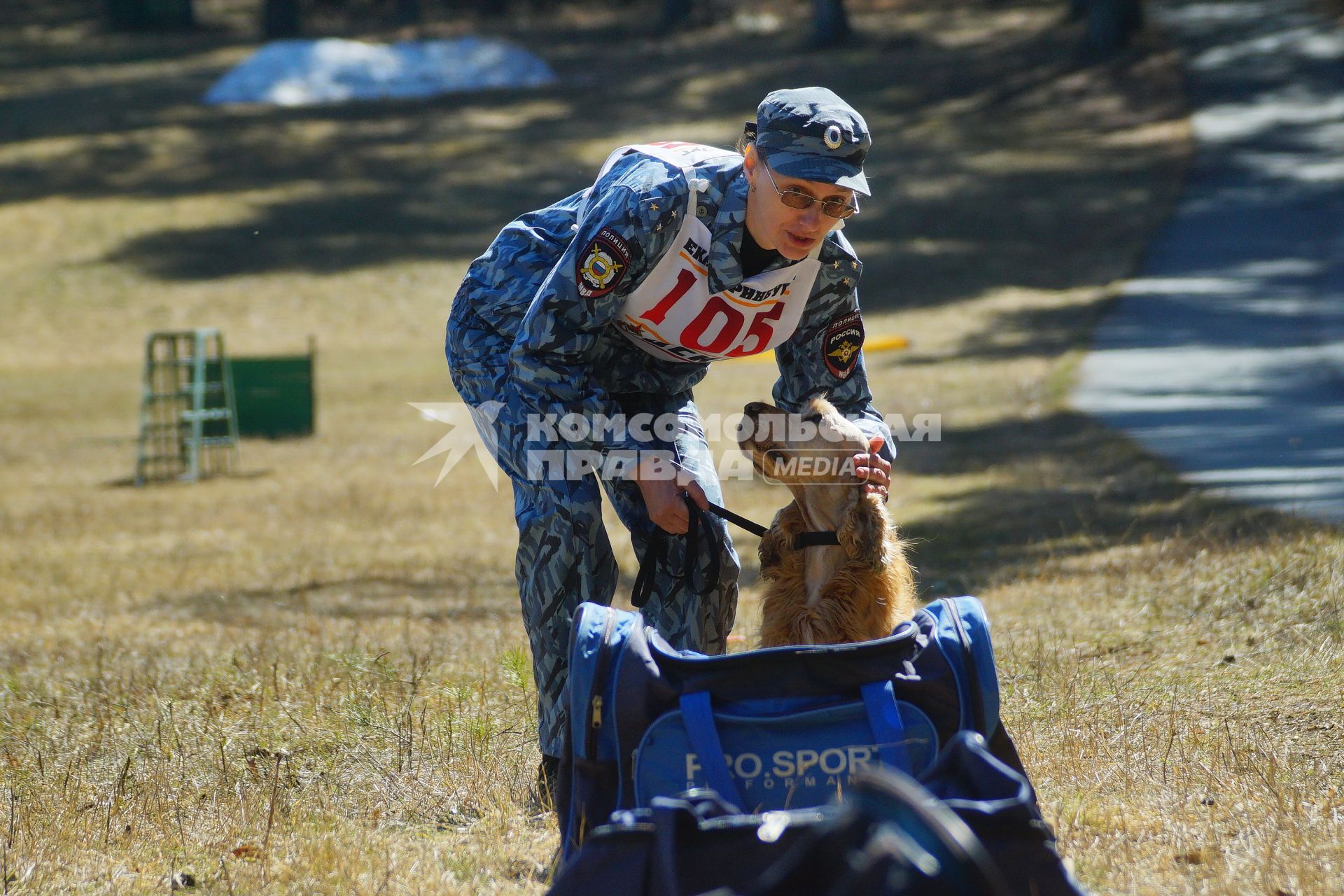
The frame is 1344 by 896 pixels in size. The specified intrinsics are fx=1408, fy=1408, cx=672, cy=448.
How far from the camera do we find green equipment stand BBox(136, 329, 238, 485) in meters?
13.2

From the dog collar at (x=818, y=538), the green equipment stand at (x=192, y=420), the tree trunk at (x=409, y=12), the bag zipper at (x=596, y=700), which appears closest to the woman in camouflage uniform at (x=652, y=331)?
the dog collar at (x=818, y=538)

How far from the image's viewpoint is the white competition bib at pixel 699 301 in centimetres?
357

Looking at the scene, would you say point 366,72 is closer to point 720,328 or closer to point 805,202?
point 720,328

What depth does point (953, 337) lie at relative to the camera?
1800 cm

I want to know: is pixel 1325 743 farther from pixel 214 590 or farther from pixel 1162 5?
pixel 1162 5

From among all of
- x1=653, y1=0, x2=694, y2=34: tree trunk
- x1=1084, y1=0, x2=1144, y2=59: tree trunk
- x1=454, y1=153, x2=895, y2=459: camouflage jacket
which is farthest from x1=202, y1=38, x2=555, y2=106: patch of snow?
x1=454, y1=153, x2=895, y2=459: camouflage jacket

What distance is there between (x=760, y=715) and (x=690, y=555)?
2.63ft

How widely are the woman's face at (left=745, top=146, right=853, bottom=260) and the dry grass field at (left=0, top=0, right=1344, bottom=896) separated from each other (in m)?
1.50

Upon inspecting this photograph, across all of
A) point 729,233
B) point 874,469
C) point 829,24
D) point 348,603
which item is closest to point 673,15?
point 829,24

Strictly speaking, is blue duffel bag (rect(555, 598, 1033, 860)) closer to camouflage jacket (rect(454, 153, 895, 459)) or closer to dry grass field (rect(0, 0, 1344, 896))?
dry grass field (rect(0, 0, 1344, 896))

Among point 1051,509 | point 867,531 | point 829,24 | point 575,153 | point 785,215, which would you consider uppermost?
point 785,215

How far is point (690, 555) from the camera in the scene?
3643 millimetres

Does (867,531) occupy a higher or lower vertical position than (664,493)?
lower

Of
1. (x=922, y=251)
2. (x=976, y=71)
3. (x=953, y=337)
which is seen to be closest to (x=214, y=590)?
(x=953, y=337)
